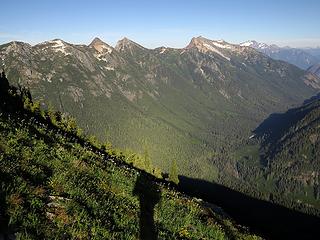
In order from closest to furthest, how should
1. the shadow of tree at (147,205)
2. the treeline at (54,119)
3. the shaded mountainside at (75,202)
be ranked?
the shaded mountainside at (75,202)
the shadow of tree at (147,205)
the treeline at (54,119)

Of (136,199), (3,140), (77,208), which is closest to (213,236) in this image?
(136,199)

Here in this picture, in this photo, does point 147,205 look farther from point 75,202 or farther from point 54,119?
point 54,119

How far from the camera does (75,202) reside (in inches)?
838

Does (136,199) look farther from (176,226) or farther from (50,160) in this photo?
(50,160)

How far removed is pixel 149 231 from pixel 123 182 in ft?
32.2

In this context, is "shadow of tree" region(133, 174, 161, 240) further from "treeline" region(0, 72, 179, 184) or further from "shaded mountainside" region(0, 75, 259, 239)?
"treeline" region(0, 72, 179, 184)

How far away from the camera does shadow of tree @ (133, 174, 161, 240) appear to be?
70.3 feet

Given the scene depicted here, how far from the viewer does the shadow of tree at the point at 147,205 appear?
21427 millimetres

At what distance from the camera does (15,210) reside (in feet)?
55.7

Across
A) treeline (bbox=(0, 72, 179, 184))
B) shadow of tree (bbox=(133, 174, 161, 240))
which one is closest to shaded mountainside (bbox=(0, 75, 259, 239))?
shadow of tree (bbox=(133, 174, 161, 240))

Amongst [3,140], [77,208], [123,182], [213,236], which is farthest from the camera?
[123,182]

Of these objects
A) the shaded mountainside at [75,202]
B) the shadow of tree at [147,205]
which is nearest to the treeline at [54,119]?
the shadow of tree at [147,205]

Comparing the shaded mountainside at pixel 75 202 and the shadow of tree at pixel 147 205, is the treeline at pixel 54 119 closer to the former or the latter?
the shadow of tree at pixel 147 205

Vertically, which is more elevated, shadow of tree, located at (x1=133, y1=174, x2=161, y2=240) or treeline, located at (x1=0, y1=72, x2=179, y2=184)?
shadow of tree, located at (x1=133, y1=174, x2=161, y2=240)
